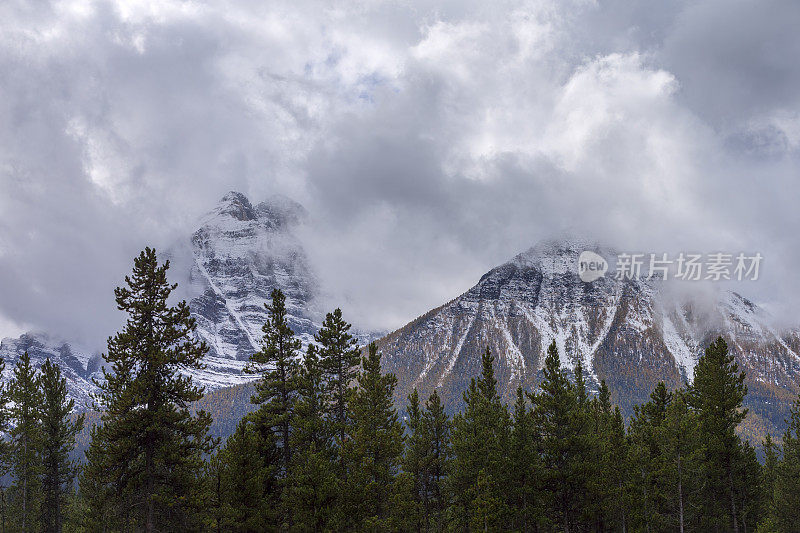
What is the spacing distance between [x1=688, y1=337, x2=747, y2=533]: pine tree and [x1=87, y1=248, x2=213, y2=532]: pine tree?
36.4m

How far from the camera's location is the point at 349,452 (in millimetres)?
38812

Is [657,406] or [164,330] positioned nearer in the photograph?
[164,330]

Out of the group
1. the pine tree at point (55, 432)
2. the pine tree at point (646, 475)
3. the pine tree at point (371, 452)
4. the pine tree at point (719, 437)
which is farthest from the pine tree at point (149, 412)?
the pine tree at point (719, 437)

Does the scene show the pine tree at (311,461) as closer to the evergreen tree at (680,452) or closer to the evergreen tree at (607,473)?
the evergreen tree at (607,473)

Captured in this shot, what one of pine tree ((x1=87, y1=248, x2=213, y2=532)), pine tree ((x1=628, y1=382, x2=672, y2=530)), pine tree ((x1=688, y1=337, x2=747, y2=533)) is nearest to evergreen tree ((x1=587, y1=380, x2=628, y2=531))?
pine tree ((x1=628, y1=382, x2=672, y2=530))

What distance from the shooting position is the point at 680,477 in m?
41.5

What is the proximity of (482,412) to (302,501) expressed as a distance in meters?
15.5

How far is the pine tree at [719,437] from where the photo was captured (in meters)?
44.1

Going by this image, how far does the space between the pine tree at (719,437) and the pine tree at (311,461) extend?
2812 cm

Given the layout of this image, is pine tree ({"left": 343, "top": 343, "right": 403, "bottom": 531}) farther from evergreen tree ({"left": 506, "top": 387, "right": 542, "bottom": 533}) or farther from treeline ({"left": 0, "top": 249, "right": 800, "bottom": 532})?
evergreen tree ({"left": 506, "top": 387, "right": 542, "bottom": 533})

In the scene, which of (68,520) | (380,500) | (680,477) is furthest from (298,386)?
(68,520)

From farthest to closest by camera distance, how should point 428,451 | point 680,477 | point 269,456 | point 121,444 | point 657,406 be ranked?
point 657,406
point 428,451
point 680,477
point 269,456
point 121,444

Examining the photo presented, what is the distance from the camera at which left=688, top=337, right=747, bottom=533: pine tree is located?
4412 centimetres

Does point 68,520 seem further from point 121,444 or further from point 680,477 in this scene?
point 680,477
